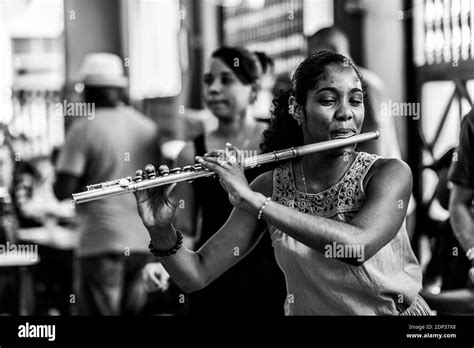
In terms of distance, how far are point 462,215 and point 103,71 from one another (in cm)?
166

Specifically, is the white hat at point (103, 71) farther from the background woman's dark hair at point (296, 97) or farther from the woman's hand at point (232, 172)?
the woman's hand at point (232, 172)

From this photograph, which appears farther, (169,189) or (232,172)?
(169,189)

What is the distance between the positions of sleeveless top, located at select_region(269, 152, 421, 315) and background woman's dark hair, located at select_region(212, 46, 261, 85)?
61 centimetres

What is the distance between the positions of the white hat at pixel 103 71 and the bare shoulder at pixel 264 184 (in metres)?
1.54

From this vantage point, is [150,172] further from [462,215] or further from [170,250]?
[462,215]

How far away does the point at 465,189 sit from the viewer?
2.61 metres

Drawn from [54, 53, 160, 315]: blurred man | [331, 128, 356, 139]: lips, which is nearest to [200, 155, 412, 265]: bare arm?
[331, 128, 356, 139]: lips

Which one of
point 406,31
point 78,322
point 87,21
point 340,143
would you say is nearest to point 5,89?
point 87,21

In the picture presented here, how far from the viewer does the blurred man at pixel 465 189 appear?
2.60 meters

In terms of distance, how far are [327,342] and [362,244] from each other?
0.52 metres

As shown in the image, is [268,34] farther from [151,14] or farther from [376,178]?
[376,178]

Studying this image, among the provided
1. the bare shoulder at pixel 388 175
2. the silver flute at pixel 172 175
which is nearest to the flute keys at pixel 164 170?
the silver flute at pixel 172 175

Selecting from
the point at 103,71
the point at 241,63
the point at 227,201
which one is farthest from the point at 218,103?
the point at 103,71

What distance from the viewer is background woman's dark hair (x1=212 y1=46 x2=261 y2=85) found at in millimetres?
Result: 2719
